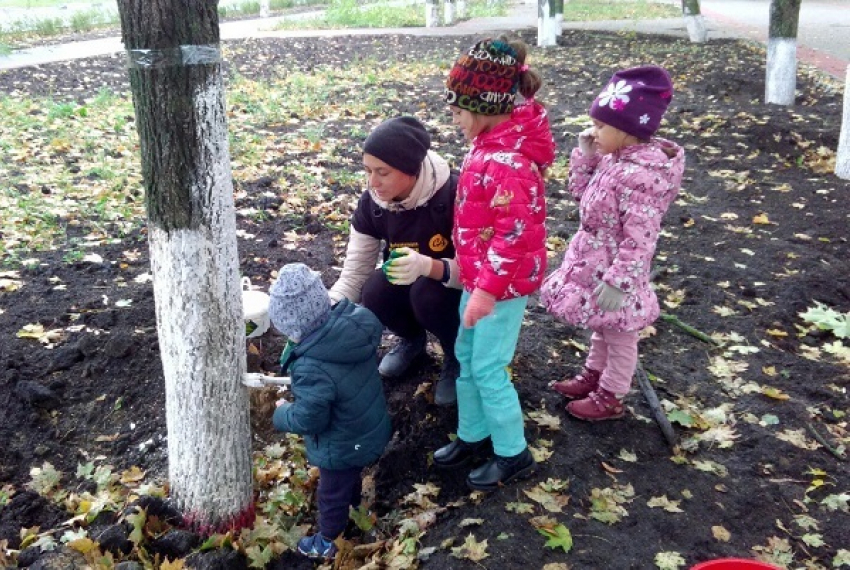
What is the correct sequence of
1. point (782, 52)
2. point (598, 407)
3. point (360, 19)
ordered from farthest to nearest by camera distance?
point (360, 19), point (782, 52), point (598, 407)

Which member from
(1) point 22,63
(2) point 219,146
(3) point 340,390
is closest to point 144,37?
(2) point 219,146

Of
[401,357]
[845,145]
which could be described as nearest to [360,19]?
[845,145]

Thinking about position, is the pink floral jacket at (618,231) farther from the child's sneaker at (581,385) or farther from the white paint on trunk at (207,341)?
the white paint on trunk at (207,341)

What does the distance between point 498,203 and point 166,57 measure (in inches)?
48.0

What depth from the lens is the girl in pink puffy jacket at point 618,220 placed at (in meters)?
2.96

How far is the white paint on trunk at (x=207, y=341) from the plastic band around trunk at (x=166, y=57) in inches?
3.9

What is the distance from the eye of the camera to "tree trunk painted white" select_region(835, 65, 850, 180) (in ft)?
22.8

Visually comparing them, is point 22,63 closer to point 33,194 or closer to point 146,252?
point 33,194

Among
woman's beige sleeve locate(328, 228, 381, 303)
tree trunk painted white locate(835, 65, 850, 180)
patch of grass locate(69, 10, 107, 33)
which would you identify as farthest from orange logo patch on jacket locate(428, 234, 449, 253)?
patch of grass locate(69, 10, 107, 33)

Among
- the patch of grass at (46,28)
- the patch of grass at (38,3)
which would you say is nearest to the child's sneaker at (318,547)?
the patch of grass at (46,28)

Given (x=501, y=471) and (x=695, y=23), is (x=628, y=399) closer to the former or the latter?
(x=501, y=471)

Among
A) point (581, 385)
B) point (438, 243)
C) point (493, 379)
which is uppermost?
point (438, 243)

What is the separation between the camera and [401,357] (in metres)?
3.75

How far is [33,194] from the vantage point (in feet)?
20.5
